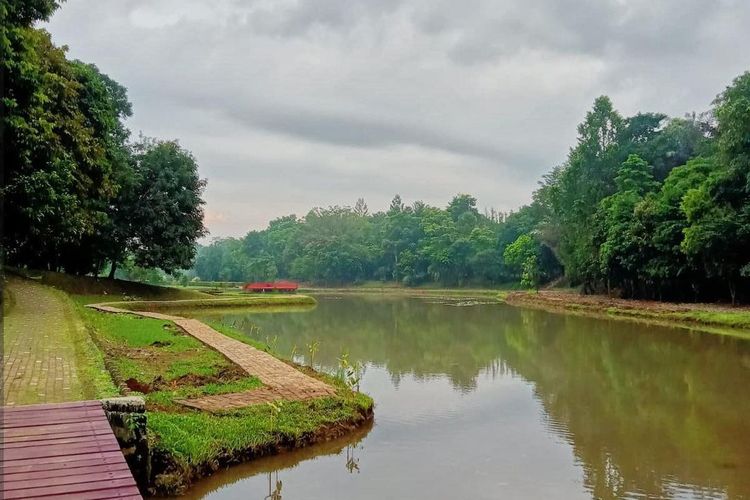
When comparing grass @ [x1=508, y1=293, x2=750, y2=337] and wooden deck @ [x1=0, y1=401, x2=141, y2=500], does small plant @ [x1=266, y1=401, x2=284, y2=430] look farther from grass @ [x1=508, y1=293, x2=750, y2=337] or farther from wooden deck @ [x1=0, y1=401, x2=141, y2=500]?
grass @ [x1=508, y1=293, x2=750, y2=337]

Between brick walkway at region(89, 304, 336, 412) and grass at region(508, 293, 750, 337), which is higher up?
grass at region(508, 293, 750, 337)

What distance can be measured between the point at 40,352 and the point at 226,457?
168 inches

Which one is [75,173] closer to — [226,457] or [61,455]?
[226,457]

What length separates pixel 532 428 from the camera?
8.16 meters

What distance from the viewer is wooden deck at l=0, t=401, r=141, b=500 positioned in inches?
140

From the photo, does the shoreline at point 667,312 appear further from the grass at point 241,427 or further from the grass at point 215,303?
the grass at point 241,427

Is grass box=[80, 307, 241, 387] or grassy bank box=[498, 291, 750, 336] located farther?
grassy bank box=[498, 291, 750, 336]

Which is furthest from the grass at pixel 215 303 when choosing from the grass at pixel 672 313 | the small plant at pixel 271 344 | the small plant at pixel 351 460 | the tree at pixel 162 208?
the small plant at pixel 351 460

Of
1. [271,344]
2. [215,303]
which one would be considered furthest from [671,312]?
[215,303]

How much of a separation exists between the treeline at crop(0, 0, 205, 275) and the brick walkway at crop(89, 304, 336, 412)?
5.26 metres

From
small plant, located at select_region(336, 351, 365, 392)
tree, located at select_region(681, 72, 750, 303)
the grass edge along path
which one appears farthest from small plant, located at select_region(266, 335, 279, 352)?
tree, located at select_region(681, 72, 750, 303)

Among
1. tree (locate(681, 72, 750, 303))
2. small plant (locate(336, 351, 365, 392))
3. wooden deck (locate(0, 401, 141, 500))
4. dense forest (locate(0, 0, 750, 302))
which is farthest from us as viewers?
tree (locate(681, 72, 750, 303))

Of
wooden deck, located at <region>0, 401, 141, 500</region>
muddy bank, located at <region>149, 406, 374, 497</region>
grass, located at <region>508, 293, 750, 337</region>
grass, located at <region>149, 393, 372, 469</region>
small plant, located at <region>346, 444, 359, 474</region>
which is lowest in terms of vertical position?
small plant, located at <region>346, 444, 359, 474</region>

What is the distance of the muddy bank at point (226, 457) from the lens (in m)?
5.51
